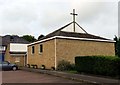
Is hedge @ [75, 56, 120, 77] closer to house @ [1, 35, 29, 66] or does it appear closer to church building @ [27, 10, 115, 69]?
church building @ [27, 10, 115, 69]

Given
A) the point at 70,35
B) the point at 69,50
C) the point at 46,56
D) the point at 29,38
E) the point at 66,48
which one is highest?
the point at 29,38

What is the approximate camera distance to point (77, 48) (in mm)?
28406

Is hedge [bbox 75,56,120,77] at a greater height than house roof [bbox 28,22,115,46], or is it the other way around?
house roof [bbox 28,22,115,46]

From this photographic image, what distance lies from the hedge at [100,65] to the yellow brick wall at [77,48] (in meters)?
4.60

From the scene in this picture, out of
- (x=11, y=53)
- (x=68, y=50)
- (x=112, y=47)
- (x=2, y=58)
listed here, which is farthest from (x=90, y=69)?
(x=2, y=58)

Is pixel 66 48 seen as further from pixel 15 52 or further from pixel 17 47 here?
pixel 17 47

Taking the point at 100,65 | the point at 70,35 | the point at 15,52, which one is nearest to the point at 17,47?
the point at 15,52

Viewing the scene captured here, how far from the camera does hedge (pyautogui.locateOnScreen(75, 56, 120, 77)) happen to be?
17.8 meters

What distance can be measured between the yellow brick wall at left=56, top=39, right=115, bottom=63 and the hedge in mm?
4601

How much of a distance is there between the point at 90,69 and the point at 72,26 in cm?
1489

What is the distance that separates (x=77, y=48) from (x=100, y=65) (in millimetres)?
9278

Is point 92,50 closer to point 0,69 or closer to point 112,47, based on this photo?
point 112,47

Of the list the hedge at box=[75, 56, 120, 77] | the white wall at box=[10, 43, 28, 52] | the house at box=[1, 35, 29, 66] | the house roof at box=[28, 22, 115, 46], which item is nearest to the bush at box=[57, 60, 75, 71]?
the house roof at box=[28, 22, 115, 46]

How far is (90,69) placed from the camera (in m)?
20.6
